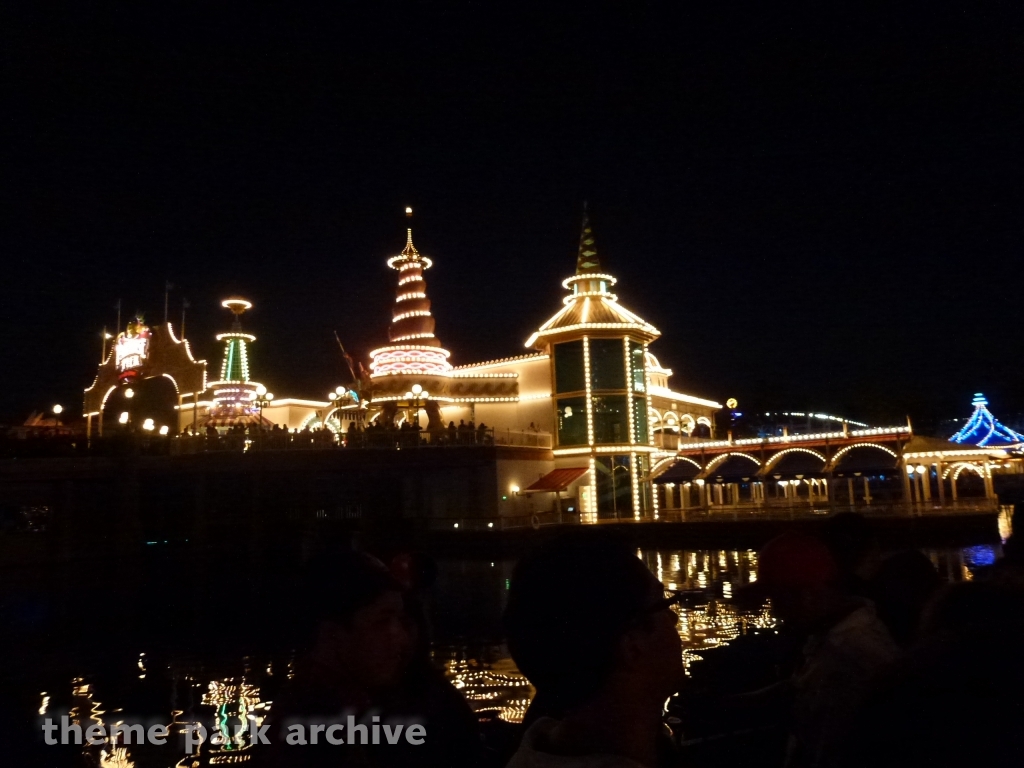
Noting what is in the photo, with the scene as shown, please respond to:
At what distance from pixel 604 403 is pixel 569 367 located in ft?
8.00

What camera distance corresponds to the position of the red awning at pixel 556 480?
1341 inches

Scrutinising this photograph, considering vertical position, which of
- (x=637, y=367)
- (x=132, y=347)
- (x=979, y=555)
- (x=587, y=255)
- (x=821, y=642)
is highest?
(x=587, y=255)

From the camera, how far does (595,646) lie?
1.91m

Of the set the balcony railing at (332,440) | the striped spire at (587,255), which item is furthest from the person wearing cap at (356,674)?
the striped spire at (587,255)

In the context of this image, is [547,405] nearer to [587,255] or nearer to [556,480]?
[556,480]

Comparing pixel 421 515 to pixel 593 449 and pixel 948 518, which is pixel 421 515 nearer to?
pixel 593 449

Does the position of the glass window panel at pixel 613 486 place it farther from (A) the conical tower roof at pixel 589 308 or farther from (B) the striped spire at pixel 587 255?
(B) the striped spire at pixel 587 255

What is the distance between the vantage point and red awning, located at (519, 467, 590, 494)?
3406 cm

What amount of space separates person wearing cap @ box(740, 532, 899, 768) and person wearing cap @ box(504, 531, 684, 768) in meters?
1.16

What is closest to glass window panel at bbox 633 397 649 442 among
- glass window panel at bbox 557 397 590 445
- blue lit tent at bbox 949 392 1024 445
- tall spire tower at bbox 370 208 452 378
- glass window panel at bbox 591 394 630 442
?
glass window panel at bbox 591 394 630 442

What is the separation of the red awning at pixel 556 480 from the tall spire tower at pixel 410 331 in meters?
8.00

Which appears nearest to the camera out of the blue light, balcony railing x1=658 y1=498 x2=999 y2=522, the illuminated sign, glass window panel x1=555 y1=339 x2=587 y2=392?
the blue light

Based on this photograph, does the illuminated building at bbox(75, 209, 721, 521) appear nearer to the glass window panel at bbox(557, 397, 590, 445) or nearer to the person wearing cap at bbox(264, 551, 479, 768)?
the glass window panel at bbox(557, 397, 590, 445)

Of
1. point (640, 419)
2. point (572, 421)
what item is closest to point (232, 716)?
point (572, 421)
